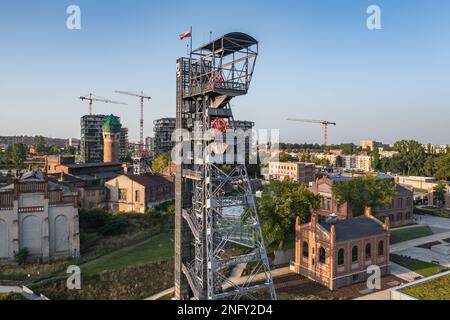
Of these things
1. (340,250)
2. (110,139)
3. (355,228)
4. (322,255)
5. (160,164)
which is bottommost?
(322,255)

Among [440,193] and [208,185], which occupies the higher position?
[208,185]

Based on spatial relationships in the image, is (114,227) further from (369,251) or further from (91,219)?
(369,251)

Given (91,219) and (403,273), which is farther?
(91,219)

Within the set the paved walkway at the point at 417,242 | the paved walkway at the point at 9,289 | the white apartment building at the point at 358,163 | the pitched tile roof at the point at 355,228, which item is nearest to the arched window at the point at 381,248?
the pitched tile roof at the point at 355,228

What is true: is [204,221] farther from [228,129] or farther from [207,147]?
[228,129]

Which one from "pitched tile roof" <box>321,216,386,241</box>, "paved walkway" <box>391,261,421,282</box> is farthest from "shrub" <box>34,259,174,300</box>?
"paved walkway" <box>391,261,421,282</box>

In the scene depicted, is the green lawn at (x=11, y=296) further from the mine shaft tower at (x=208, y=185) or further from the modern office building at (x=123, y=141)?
the modern office building at (x=123, y=141)

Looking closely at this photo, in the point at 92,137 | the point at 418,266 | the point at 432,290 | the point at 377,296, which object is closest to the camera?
the point at 432,290

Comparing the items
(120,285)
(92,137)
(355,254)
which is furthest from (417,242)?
(92,137)
